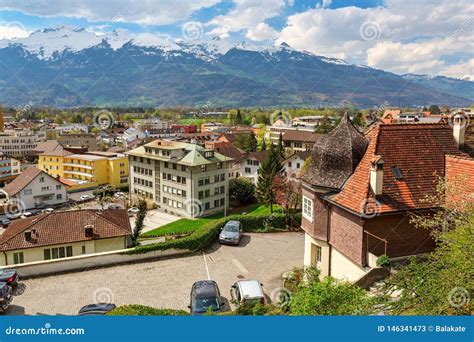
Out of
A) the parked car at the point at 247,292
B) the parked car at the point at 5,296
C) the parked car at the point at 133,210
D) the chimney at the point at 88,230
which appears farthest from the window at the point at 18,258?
the parked car at the point at 133,210

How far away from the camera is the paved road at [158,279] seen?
14828 mm

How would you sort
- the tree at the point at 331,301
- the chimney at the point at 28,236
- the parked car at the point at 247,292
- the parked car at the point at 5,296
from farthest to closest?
1. the chimney at the point at 28,236
2. the parked car at the point at 247,292
3. the parked car at the point at 5,296
4. the tree at the point at 331,301

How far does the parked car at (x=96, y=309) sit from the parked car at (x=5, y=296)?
10.2 ft

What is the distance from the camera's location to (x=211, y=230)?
23.6 m

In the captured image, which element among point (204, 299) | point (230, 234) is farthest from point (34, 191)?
point (204, 299)

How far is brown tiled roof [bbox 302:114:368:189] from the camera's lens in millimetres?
14539

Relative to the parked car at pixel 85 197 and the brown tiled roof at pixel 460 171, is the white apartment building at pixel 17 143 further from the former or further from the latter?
the brown tiled roof at pixel 460 171

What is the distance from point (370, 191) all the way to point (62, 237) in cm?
1817

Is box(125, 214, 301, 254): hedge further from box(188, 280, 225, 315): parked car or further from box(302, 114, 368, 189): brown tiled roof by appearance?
box(302, 114, 368, 189): brown tiled roof

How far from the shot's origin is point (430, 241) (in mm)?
13312

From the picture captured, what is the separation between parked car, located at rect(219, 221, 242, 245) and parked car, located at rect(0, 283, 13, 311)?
12.1m

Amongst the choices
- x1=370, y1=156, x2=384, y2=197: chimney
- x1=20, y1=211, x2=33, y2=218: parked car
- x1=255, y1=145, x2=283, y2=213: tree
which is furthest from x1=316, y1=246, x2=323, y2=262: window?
x1=20, y1=211, x2=33, y2=218: parked car

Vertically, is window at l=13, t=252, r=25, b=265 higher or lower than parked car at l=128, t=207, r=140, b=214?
higher

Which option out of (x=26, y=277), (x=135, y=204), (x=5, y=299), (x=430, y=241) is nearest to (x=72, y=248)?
(x=26, y=277)
